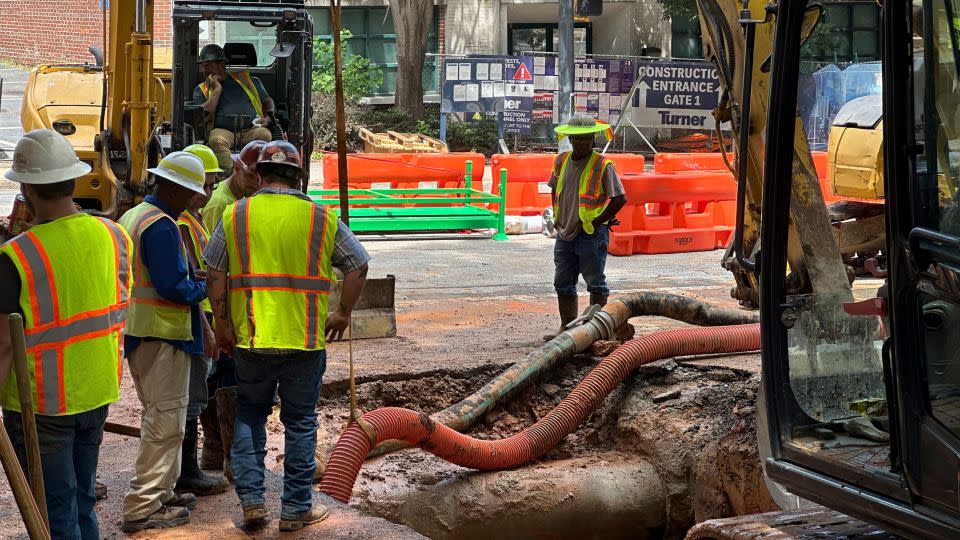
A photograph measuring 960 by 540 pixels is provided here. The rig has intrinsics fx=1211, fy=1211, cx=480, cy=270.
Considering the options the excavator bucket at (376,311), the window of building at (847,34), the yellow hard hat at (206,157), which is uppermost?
the window of building at (847,34)

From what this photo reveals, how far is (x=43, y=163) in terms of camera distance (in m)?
4.71

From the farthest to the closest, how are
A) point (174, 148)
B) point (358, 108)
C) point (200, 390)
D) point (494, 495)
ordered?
point (358, 108) < point (174, 148) < point (494, 495) < point (200, 390)

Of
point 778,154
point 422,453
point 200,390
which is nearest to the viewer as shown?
point 778,154

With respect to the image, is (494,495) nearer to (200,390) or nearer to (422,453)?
(422,453)

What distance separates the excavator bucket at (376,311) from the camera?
34.2 feet

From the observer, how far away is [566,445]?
28.9 ft

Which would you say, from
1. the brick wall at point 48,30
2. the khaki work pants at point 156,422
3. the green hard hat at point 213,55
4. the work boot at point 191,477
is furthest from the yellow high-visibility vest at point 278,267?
the brick wall at point 48,30

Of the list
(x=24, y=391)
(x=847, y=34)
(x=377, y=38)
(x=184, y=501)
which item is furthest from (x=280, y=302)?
(x=377, y=38)

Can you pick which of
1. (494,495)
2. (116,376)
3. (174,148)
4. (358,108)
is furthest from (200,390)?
(358,108)

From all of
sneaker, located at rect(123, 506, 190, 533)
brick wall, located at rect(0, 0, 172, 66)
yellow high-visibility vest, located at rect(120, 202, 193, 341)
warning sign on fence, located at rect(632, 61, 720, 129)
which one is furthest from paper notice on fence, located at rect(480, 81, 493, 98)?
sneaker, located at rect(123, 506, 190, 533)

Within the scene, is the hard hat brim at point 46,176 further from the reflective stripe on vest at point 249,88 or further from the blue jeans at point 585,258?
the reflective stripe on vest at point 249,88

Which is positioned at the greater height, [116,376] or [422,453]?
[116,376]

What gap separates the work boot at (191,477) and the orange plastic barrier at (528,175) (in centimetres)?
1186

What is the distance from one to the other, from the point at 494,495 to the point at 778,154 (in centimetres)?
397
